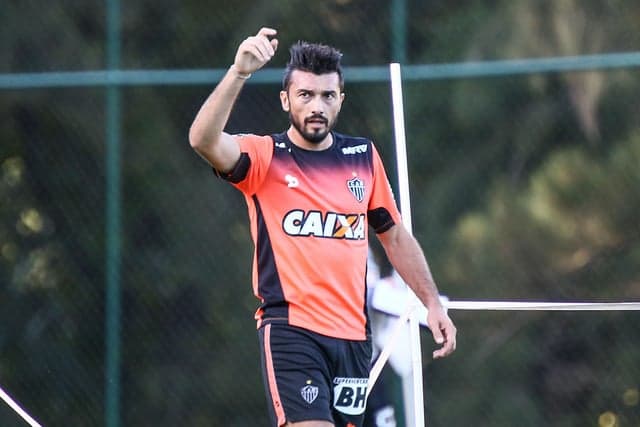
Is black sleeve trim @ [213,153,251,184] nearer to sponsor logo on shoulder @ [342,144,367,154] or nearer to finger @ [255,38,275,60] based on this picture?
sponsor logo on shoulder @ [342,144,367,154]

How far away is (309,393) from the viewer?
173 inches

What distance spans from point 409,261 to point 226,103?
3.74 ft

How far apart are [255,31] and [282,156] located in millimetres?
1920

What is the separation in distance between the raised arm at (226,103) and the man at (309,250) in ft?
0.03

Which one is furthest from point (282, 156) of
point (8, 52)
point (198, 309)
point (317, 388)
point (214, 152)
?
point (8, 52)

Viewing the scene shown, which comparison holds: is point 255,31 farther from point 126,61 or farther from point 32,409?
point 32,409

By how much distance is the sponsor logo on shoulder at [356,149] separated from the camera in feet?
15.7

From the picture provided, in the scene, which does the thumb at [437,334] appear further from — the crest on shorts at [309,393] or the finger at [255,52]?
the finger at [255,52]

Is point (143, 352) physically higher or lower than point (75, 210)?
lower

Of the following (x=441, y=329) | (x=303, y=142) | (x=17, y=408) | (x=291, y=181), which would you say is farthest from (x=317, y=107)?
(x=17, y=408)

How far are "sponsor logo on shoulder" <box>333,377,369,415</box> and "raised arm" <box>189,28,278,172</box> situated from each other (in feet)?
2.75

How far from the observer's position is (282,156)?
4.65 meters

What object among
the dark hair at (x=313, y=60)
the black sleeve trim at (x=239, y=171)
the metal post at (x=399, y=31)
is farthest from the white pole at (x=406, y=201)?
the black sleeve trim at (x=239, y=171)

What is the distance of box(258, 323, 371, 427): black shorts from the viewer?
4.39 metres
